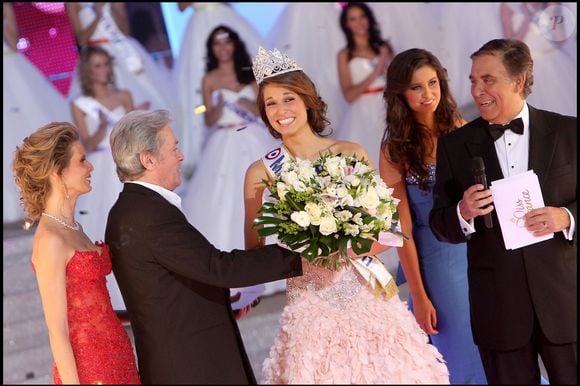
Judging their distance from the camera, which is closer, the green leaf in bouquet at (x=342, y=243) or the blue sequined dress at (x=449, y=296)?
the green leaf in bouquet at (x=342, y=243)

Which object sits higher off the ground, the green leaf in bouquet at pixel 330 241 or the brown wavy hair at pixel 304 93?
the brown wavy hair at pixel 304 93

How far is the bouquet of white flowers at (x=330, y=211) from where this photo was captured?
3160 mm

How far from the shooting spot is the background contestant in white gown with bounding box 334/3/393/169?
278 inches

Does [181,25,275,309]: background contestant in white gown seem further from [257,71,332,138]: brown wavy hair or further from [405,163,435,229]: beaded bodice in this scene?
[257,71,332,138]: brown wavy hair

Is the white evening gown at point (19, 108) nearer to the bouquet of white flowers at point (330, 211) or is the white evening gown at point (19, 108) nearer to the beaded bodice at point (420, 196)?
the beaded bodice at point (420, 196)

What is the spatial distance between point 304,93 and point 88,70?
3.59 m

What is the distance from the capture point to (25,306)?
6.23 m

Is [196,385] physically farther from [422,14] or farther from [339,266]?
[422,14]

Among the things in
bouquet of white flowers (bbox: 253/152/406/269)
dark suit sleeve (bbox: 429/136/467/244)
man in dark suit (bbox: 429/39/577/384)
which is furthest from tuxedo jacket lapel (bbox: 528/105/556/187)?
bouquet of white flowers (bbox: 253/152/406/269)

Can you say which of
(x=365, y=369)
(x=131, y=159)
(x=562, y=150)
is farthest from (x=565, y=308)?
(x=131, y=159)

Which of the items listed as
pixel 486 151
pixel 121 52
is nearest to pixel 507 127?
pixel 486 151

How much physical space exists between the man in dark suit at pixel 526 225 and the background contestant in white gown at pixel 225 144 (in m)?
2.87

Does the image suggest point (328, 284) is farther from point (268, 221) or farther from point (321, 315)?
point (268, 221)

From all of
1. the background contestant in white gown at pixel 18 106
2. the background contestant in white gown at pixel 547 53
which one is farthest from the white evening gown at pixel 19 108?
the background contestant in white gown at pixel 547 53
